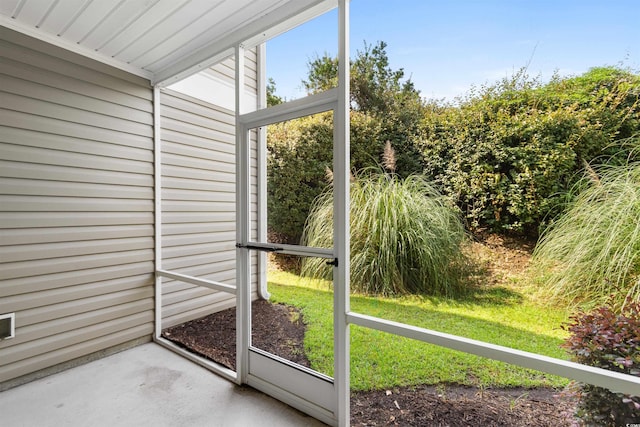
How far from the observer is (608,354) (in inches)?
55.4

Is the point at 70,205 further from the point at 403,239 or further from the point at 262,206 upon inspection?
the point at 403,239

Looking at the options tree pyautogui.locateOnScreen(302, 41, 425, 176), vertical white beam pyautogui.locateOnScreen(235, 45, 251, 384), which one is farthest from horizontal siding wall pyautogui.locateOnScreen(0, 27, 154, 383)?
tree pyautogui.locateOnScreen(302, 41, 425, 176)

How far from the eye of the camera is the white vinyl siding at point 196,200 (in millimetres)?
3527

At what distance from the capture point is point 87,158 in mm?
2885

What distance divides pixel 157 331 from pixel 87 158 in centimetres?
189

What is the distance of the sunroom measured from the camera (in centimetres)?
217

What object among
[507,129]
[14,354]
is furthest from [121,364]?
[507,129]

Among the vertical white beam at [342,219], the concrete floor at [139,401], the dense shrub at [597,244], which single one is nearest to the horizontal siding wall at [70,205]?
the concrete floor at [139,401]

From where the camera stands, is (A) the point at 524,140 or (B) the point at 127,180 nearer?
(A) the point at 524,140

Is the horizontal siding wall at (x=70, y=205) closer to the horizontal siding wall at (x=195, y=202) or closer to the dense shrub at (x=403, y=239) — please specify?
the horizontal siding wall at (x=195, y=202)

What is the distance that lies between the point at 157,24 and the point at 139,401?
287 cm

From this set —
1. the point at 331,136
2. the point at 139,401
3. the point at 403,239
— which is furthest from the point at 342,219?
the point at 139,401

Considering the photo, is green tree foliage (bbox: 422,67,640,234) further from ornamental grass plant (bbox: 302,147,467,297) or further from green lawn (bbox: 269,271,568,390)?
green lawn (bbox: 269,271,568,390)

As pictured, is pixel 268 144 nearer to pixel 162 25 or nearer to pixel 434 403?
pixel 162 25
